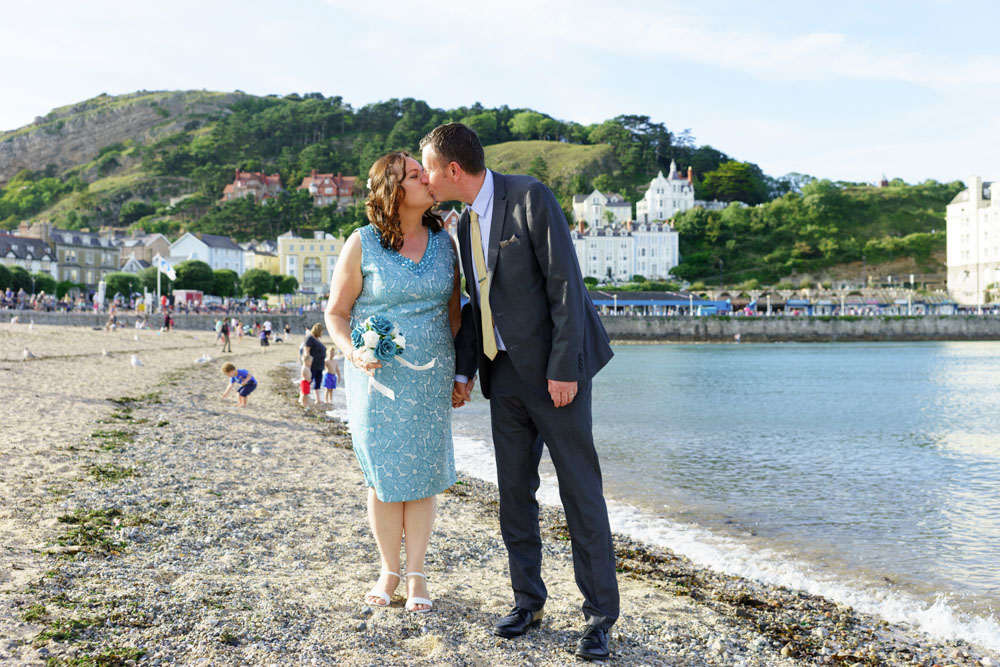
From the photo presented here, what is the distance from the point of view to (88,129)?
183875 millimetres

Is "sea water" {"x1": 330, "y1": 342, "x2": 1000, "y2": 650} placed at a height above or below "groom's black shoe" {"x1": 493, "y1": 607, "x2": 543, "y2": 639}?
below

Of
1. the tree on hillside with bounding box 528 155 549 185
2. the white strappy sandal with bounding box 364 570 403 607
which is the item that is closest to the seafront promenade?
the tree on hillside with bounding box 528 155 549 185

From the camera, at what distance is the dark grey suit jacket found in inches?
115

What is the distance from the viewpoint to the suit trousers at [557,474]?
9.93ft

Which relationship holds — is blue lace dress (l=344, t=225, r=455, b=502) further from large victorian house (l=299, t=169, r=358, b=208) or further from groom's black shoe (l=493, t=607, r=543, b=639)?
large victorian house (l=299, t=169, r=358, b=208)

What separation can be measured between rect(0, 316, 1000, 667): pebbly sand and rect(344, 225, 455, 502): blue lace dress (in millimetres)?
651

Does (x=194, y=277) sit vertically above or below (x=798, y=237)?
below

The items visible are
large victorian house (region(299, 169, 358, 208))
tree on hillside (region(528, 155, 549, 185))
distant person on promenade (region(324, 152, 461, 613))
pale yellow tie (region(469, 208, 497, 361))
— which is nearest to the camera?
pale yellow tie (region(469, 208, 497, 361))

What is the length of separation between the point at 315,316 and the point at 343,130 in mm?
108742

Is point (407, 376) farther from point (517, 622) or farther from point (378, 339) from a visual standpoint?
point (517, 622)

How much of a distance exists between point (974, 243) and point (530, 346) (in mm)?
113210

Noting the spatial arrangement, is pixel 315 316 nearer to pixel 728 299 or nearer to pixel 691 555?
pixel 728 299

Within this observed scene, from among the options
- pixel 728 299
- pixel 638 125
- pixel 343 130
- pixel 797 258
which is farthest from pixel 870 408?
pixel 343 130


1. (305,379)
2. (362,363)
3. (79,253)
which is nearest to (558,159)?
(79,253)
